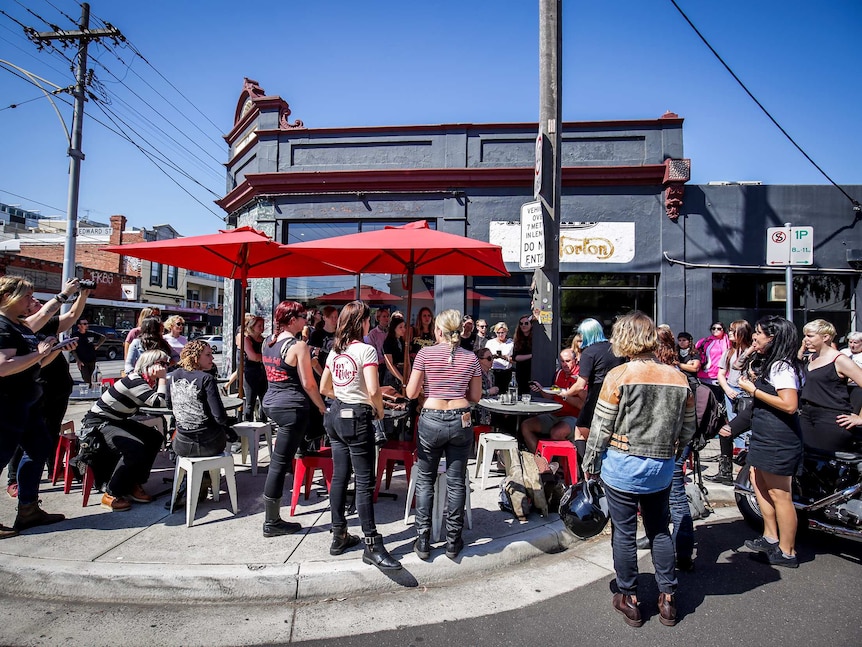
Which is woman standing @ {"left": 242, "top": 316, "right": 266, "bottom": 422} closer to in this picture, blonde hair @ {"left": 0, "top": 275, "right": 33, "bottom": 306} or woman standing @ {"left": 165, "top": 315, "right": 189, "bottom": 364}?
woman standing @ {"left": 165, "top": 315, "right": 189, "bottom": 364}

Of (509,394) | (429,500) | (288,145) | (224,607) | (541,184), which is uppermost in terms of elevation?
(288,145)

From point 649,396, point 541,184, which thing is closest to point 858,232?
point 541,184

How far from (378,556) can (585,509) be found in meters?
1.51

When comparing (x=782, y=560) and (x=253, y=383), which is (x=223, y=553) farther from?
(x=782, y=560)

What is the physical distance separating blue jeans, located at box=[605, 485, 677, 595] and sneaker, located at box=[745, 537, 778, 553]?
4.56 feet

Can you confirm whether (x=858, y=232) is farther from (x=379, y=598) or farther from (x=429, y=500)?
(x=379, y=598)

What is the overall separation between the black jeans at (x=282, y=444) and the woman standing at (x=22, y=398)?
6.15 feet

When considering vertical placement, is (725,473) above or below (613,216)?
below

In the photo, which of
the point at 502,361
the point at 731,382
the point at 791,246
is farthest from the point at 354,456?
the point at 791,246

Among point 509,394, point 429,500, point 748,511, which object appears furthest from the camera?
point 509,394

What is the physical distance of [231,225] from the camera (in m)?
13.3

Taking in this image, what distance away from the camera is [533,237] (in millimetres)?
6273

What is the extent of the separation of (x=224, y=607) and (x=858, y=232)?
41.9 feet

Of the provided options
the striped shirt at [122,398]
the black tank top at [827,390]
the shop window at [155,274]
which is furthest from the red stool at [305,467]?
the shop window at [155,274]
